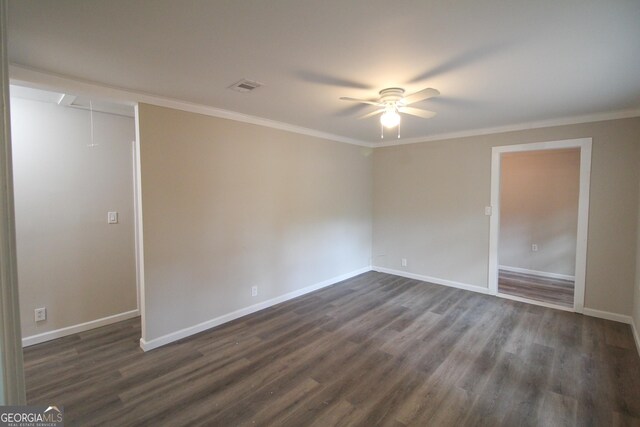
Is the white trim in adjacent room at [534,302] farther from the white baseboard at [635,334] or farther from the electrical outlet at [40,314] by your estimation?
the electrical outlet at [40,314]

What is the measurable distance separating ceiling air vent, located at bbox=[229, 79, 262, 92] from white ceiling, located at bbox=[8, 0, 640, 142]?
0.07m

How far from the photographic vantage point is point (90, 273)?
125 inches

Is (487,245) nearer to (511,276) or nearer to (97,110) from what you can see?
(511,276)

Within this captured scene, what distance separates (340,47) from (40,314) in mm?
3800

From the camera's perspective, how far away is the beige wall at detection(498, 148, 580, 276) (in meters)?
4.93

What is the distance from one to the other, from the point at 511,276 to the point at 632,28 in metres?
4.56

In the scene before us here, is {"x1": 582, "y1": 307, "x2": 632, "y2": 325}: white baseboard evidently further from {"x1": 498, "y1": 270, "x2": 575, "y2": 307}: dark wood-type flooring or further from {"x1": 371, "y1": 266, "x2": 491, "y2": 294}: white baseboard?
{"x1": 371, "y1": 266, "x2": 491, "y2": 294}: white baseboard

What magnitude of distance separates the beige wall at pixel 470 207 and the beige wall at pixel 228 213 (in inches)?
42.4

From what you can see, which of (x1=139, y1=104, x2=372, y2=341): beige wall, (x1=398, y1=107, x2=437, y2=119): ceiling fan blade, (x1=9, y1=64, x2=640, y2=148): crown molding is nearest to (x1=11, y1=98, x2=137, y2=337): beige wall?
(x1=9, y1=64, x2=640, y2=148): crown molding

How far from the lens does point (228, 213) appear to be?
10.9ft

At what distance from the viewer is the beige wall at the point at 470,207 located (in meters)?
3.27

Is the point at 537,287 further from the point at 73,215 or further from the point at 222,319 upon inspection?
the point at 73,215

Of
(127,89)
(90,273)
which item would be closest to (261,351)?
(90,273)

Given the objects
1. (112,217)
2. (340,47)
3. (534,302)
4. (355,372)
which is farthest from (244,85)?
(534,302)
